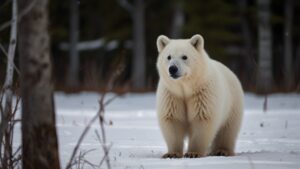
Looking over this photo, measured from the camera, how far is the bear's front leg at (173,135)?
626 centimetres

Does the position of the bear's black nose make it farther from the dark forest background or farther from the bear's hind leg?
the dark forest background

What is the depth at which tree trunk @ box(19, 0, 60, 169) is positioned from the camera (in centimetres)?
429

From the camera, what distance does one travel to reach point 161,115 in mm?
6375

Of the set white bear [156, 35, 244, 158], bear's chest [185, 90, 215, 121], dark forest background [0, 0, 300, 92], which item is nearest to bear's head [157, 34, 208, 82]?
white bear [156, 35, 244, 158]

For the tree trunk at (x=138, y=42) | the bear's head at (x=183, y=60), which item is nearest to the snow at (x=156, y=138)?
the bear's head at (x=183, y=60)

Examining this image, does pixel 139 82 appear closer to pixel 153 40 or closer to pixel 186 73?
pixel 153 40

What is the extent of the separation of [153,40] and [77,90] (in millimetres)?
8454

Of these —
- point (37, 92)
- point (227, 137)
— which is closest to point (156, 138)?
point (227, 137)

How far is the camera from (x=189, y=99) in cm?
639

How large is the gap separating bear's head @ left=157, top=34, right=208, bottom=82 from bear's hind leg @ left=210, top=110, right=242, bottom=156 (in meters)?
0.80

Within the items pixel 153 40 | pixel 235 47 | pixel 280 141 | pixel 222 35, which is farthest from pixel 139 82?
pixel 280 141

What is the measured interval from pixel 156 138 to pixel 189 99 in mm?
1853

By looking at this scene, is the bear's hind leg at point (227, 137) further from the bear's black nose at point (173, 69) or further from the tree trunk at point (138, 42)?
the tree trunk at point (138, 42)

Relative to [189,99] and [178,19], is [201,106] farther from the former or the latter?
[178,19]
